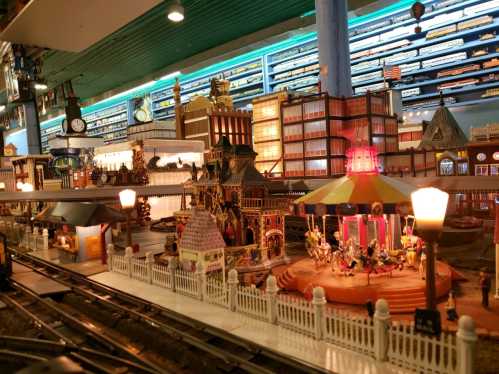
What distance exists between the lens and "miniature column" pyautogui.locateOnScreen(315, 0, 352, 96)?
20703 mm

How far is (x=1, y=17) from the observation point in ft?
55.2

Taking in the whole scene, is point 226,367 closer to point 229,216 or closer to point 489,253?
point 229,216

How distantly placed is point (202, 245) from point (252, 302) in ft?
9.38

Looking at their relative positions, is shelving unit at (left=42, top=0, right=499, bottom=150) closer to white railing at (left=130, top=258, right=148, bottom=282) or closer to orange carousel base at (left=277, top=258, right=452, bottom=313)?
orange carousel base at (left=277, top=258, right=452, bottom=313)

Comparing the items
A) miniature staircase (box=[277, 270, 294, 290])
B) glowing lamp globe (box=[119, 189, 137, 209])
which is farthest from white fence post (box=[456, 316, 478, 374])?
glowing lamp globe (box=[119, 189, 137, 209])

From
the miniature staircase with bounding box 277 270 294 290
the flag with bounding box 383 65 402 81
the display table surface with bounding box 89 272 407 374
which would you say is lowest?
the display table surface with bounding box 89 272 407 374

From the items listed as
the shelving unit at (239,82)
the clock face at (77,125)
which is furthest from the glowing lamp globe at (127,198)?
the shelving unit at (239,82)

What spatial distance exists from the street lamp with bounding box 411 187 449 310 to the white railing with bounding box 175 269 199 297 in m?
6.46

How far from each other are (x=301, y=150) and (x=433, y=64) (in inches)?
380

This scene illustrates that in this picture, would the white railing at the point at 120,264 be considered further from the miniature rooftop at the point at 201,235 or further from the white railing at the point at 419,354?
the white railing at the point at 419,354

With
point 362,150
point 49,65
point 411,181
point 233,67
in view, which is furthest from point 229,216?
point 49,65

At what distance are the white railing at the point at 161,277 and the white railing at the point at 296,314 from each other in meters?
4.46

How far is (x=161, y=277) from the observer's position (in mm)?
12312

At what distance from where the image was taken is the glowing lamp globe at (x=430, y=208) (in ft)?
20.0
